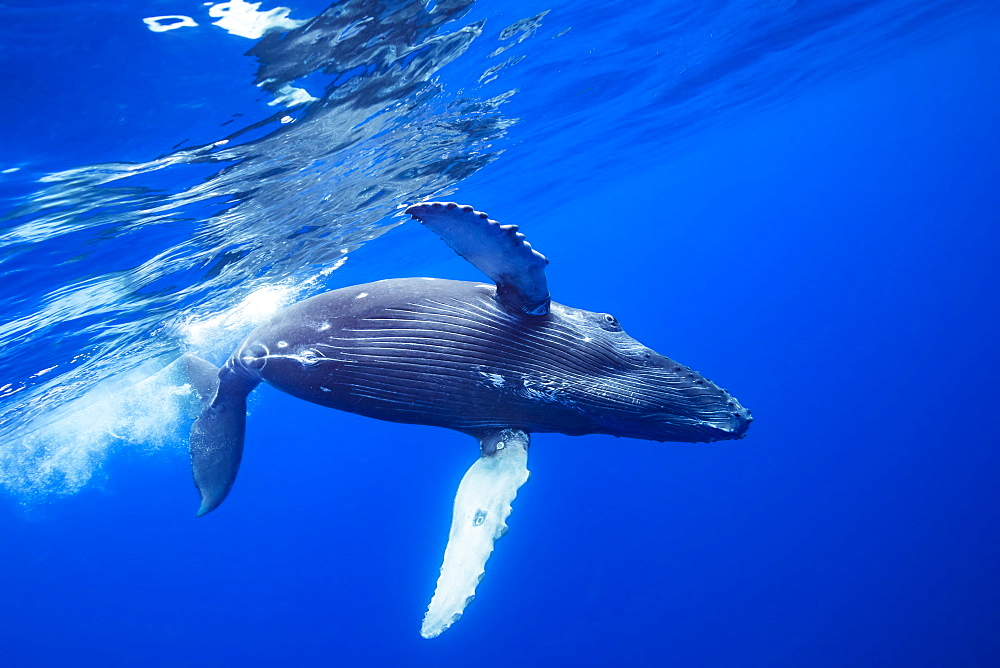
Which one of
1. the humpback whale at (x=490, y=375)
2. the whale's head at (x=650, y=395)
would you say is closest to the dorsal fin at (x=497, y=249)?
the humpback whale at (x=490, y=375)

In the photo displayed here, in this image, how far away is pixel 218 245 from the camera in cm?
1245

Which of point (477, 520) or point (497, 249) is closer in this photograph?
point (497, 249)

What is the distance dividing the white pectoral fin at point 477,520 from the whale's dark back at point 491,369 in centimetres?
24

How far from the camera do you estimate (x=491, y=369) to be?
3498 mm

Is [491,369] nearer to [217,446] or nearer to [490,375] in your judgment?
[490,375]

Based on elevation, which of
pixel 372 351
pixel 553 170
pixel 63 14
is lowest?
pixel 372 351

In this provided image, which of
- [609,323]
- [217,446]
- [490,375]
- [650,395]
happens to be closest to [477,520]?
[490,375]

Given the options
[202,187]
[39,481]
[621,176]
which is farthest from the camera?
[39,481]

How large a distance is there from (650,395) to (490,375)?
1.07m

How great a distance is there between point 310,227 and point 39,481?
50386mm

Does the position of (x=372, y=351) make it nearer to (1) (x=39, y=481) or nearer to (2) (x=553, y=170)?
(2) (x=553, y=170)

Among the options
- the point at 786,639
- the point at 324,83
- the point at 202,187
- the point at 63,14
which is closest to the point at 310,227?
the point at 202,187

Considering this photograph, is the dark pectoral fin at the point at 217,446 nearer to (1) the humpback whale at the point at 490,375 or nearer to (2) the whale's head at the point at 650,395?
(1) the humpback whale at the point at 490,375

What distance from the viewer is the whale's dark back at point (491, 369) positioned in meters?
3.50
